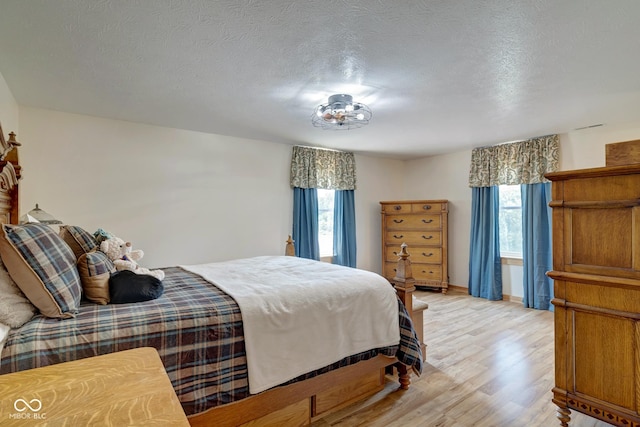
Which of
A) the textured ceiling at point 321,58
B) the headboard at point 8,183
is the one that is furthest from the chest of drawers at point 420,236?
the headboard at point 8,183

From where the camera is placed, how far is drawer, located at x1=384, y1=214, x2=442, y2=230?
16.7 feet

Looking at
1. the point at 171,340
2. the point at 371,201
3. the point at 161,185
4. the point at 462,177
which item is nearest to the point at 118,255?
the point at 171,340

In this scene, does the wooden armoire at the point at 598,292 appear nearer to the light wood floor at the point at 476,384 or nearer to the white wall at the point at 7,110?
the light wood floor at the point at 476,384

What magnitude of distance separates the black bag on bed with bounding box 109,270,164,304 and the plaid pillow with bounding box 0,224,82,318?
164 mm

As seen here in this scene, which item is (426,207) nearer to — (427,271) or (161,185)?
(427,271)

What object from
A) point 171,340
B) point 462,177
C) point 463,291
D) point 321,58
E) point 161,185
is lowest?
point 463,291

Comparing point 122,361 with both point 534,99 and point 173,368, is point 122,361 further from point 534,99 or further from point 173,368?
point 534,99

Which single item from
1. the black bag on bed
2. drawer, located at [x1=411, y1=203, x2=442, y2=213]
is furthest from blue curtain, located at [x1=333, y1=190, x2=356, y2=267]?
the black bag on bed

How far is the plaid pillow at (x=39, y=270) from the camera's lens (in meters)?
1.30

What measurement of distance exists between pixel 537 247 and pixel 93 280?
4757mm

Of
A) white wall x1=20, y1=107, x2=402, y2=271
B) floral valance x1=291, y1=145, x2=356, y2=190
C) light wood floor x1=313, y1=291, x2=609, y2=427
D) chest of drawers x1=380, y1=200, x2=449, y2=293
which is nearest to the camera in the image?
light wood floor x1=313, y1=291, x2=609, y2=427

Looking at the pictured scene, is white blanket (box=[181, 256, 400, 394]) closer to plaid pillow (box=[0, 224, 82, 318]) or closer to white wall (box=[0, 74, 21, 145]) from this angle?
plaid pillow (box=[0, 224, 82, 318])

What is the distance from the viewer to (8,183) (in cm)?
199

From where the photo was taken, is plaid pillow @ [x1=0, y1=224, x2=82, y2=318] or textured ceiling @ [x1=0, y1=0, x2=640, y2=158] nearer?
plaid pillow @ [x1=0, y1=224, x2=82, y2=318]
